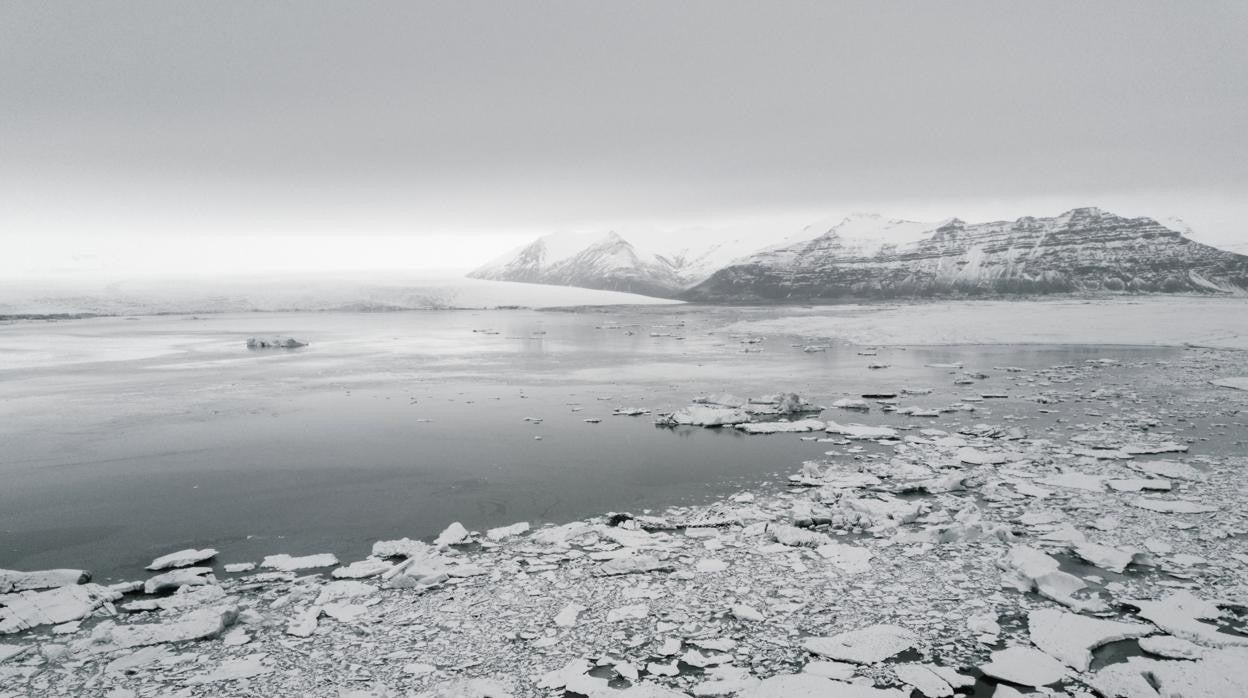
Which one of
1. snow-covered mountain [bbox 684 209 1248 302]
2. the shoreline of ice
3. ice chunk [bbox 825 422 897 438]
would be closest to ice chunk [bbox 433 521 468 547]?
the shoreline of ice

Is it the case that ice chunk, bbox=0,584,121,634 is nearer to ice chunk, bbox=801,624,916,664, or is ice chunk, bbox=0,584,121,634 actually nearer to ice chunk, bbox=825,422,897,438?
ice chunk, bbox=801,624,916,664

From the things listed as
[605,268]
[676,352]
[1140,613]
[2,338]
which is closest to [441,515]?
[1140,613]

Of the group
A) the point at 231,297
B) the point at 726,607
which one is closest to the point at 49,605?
the point at 726,607

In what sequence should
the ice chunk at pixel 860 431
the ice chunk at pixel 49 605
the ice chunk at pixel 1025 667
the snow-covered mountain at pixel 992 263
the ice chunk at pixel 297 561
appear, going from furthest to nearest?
the snow-covered mountain at pixel 992 263 < the ice chunk at pixel 860 431 < the ice chunk at pixel 297 561 < the ice chunk at pixel 49 605 < the ice chunk at pixel 1025 667

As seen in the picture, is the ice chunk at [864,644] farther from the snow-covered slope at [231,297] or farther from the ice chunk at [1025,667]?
the snow-covered slope at [231,297]

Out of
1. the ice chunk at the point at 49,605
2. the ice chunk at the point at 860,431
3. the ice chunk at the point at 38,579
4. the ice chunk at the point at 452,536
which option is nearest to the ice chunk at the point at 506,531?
the ice chunk at the point at 452,536

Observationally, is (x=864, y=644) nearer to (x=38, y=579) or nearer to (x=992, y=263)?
(x=38, y=579)
